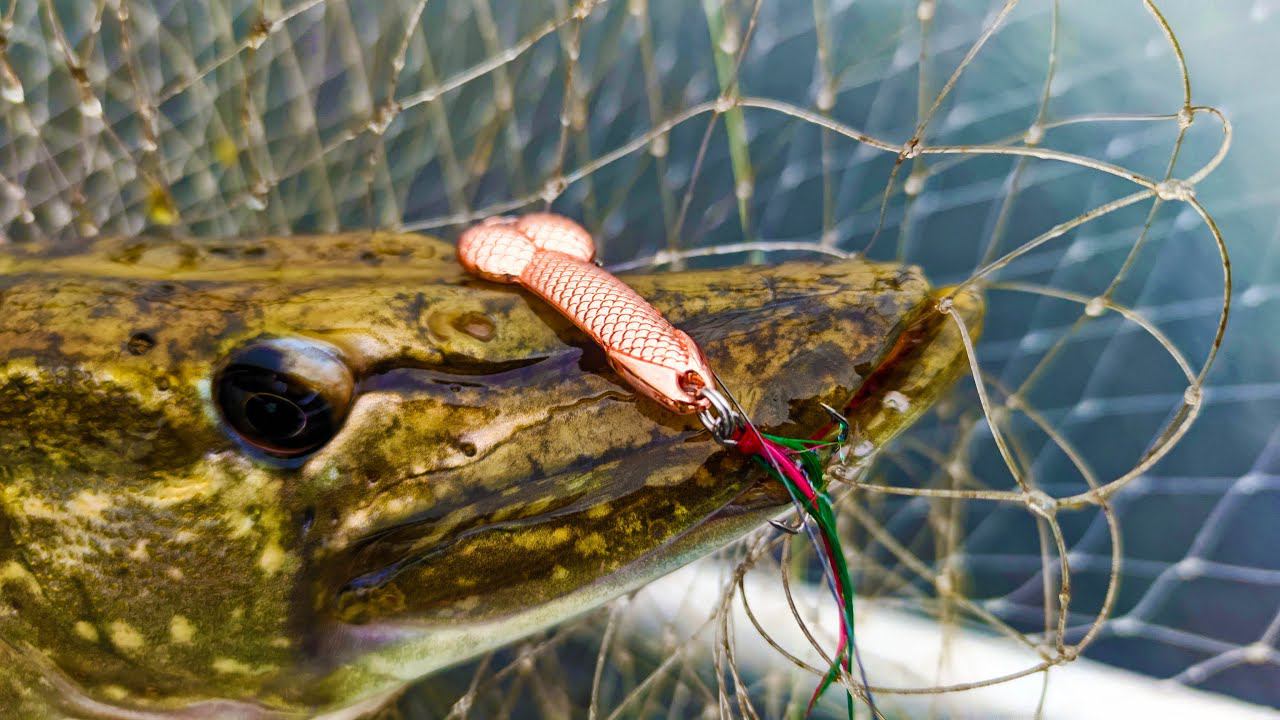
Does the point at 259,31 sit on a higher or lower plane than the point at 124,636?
higher

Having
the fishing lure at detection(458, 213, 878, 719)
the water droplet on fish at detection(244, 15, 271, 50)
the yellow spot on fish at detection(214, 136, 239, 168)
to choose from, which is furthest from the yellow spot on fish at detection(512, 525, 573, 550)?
the yellow spot on fish at detection(214, 136, 239, 168)

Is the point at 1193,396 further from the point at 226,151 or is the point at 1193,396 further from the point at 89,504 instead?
the point at 226,151

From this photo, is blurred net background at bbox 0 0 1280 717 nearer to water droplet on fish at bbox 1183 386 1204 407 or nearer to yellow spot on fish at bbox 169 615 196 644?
water droplet on fish at bbox 1183 386 1204 407

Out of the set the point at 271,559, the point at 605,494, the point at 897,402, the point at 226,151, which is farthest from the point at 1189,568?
the point at 226,151

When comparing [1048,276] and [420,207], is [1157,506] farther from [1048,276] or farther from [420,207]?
[420,207]

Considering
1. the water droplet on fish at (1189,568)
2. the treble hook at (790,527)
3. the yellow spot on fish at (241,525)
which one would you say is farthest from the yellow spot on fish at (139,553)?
the water droplet on fish at (1189,568)

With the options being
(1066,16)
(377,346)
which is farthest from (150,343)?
(1066,16)

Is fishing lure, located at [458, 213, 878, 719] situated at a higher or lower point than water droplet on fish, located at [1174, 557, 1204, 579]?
higher
